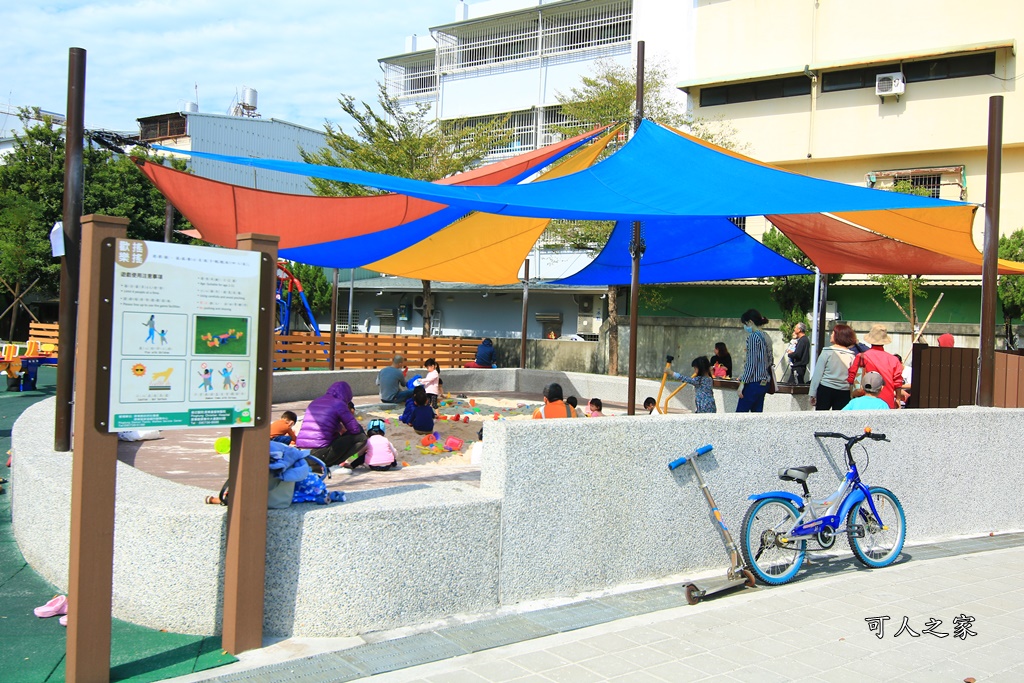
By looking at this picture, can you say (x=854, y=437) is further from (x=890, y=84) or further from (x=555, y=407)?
(x=890, y=84)

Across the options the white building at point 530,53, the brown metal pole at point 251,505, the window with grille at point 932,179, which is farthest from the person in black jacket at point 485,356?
the brown metal pole at point 251,505

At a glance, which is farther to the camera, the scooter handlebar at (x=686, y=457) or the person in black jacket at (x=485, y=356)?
the person in black jacket at (x=485, y=356)

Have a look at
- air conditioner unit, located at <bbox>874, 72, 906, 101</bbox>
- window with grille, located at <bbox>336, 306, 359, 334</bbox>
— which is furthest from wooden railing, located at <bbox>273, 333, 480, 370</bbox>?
air conditioner unit, located at <bbox>874, 72, 906, 101</bbox>

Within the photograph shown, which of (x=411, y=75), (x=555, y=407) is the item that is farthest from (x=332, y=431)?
(x=411, y=75)

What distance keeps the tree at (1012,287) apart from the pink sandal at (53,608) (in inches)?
757

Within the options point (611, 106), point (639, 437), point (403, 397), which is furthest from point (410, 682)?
point (611, 106)

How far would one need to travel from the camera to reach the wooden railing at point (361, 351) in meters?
21.8

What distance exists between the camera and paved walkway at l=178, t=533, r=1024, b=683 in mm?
3924

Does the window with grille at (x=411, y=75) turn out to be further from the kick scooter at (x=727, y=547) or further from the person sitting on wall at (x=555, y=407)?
the kick scooter at (x=727, y=547)

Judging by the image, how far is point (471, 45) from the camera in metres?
33.0

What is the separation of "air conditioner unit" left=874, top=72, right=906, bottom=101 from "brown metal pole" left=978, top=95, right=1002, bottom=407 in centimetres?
1647

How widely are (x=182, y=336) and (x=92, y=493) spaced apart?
0.80 metres

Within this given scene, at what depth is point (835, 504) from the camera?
5.79m

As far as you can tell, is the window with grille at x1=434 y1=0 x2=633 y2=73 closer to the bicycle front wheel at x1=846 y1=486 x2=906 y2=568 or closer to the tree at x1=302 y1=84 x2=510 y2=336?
the tree at x1=302 y1=84 x2=510 y2=336
